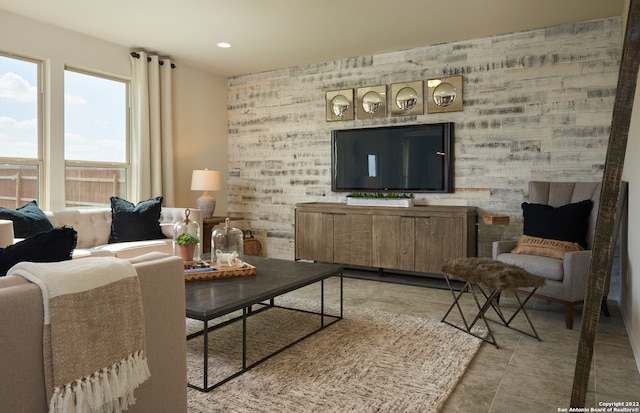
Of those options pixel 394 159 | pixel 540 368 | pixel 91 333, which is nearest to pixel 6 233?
pixel 91 333

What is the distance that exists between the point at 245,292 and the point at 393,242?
2464 mm

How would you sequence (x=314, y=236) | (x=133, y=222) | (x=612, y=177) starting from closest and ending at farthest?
(x=612, y=177), (x=133, y=222), (x=314, y=236)

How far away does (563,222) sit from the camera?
11.8 ft

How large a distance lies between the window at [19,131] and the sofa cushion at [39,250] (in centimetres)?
325

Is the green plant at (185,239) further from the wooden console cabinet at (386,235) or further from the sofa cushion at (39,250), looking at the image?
the wooden console cabinet at (386,235)

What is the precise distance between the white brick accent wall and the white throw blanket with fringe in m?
3.91

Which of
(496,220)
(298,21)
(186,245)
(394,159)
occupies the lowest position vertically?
(186,245)

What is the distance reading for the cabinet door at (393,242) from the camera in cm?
455

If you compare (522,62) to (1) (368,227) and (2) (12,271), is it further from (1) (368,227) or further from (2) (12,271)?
(2) (12,271)

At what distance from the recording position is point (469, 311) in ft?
11.7

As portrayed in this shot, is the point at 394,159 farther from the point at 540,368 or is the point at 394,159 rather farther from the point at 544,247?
the point at 540,368

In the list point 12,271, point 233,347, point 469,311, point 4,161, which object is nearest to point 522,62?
point 469,311

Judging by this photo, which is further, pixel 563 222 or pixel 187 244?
pixel 563 222

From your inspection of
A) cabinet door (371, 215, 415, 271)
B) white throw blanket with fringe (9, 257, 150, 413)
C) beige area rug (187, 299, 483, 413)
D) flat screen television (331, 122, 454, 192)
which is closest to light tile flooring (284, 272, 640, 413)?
beige area rug (187, 299, 483, 413)
